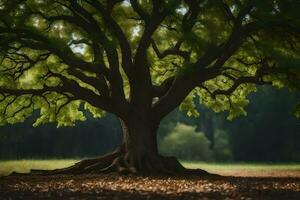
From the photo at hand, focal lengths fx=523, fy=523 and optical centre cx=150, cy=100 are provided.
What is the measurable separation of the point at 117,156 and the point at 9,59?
792 centimetres

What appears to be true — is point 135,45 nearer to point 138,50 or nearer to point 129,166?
point 138,50

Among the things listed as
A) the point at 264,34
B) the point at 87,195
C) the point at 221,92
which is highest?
the point at 264,34

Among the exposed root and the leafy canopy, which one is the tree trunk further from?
the leafy canopy

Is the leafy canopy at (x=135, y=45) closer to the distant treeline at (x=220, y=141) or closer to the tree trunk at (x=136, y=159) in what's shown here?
the tree trunk at (x=136, y=159)

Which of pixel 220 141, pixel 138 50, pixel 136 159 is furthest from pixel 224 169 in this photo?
pixel 220 141

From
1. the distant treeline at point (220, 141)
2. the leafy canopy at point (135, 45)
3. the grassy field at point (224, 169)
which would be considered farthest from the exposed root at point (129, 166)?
the distant treeline at point (220, 141)

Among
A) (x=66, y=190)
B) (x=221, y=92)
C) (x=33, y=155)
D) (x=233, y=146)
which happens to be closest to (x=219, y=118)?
(x=233, y=146)

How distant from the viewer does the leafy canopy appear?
2234 cm

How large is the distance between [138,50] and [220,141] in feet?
164

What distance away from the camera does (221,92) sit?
29688mm

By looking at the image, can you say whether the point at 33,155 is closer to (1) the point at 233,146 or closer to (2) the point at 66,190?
(1) the point at 233,146

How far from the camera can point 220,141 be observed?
243 ft

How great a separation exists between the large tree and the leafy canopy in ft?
0.16

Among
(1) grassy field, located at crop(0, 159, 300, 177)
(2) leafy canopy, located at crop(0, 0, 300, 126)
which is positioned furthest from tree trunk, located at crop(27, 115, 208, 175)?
(1) grassy field, located at crop(0, 159, 300, 177)
